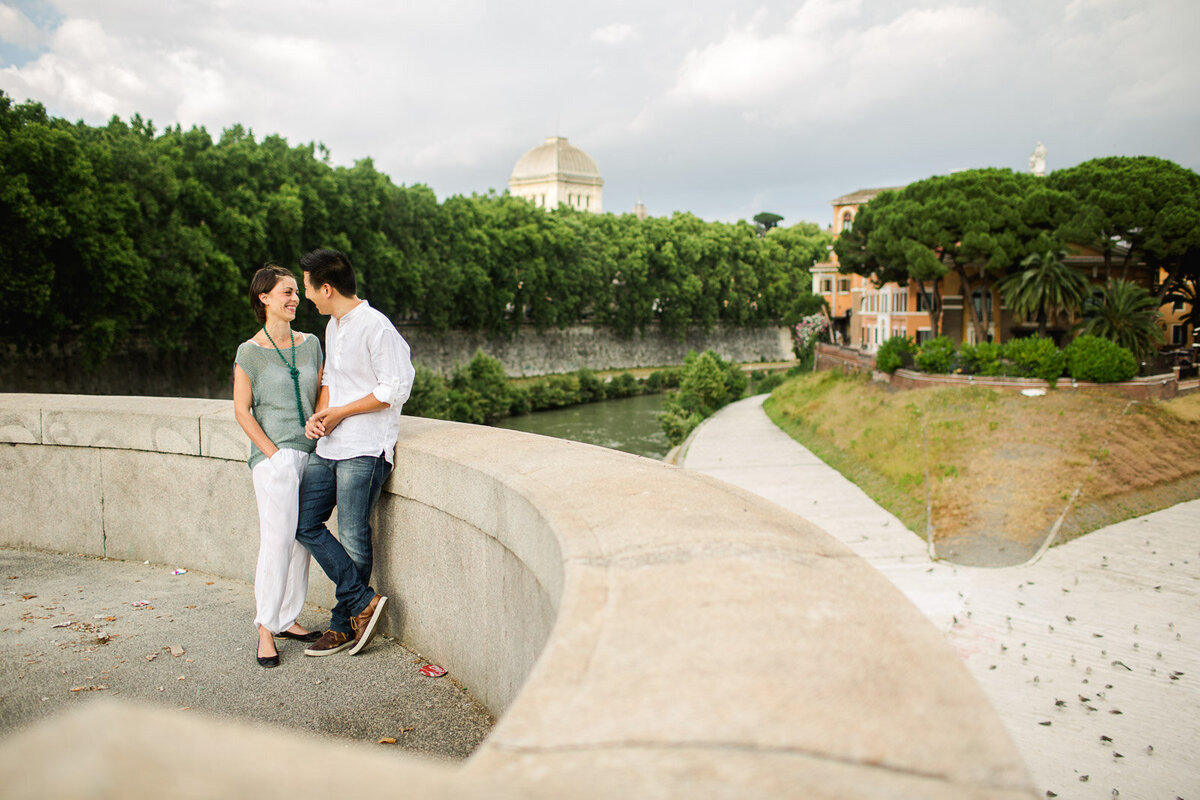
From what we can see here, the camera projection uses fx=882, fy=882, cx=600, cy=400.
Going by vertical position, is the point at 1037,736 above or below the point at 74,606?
below

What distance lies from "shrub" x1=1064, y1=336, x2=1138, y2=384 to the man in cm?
2745

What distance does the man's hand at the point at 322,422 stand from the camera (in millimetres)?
4316

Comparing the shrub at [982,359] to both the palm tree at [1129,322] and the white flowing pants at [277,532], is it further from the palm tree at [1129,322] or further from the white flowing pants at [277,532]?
the white flowing pants at [277,532]

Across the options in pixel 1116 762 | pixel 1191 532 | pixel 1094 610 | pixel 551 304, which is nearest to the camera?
pixel 1116 762

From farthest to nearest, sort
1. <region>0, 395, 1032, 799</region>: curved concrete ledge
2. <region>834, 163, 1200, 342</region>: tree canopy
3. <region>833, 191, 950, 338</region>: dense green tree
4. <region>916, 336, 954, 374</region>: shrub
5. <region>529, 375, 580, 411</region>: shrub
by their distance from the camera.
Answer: <region>529, 375, 580, 411</region>: shrub < <region>833, 191, 950, 338</region>: dense green tree < <region>834, 163, 1200, 342</region>: tree canopy < <region>916, 336, 954, 374</region>: shrub < <region>0, 395, 1032, 799</region>: curved concrete ledge

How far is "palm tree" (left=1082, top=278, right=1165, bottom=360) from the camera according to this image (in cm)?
2969

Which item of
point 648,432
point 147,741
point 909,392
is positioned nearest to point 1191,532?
point 909,392

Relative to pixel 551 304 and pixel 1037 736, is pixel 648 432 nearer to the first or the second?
pixel 551 304

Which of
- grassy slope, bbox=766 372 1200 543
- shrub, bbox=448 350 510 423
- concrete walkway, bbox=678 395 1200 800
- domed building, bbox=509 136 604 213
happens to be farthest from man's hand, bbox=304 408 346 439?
domed building, bbox=509 136 604 213

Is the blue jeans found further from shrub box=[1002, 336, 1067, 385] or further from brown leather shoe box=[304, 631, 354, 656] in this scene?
shrub box=[1002, 336, 1067, 385]

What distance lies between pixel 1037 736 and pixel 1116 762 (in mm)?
766

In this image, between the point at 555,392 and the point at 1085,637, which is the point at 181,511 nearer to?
the point at 1085,637

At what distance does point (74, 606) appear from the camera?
509cm

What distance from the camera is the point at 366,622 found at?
447cm
